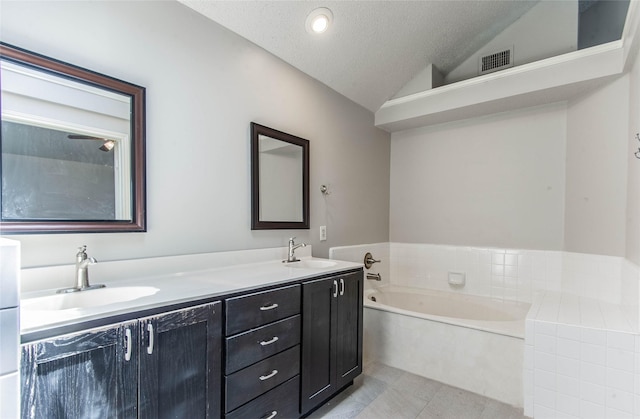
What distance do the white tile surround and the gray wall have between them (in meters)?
1.19

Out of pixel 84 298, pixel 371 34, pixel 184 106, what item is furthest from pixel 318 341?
pixel 371 34

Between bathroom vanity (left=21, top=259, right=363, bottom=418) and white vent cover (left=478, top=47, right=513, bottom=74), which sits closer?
bathroom vanity (left=21, top=259, right=363, bottom=418)

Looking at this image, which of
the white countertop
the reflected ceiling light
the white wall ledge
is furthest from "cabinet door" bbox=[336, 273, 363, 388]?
the white wall ledge

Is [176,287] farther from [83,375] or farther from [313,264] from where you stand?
[313,264]

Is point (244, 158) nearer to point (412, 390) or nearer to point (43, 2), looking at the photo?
point (43, 2)

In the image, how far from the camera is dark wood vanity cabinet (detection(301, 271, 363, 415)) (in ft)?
5.57

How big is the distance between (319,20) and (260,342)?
6.70 feet

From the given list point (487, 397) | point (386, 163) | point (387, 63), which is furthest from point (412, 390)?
point (387, 63)

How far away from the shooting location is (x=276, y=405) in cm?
153

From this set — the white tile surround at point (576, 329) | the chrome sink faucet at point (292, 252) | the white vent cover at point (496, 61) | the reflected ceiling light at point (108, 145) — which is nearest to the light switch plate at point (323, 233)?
the white tile surround at point (576, 329)

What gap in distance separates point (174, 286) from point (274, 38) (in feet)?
5.69

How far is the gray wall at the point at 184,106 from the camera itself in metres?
1.31

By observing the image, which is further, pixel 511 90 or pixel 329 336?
pixel 511 90

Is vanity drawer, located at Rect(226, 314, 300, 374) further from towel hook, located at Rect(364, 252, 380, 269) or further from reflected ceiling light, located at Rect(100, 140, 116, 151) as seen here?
towel hook, located at Rect(364, 252, 380, 269)
